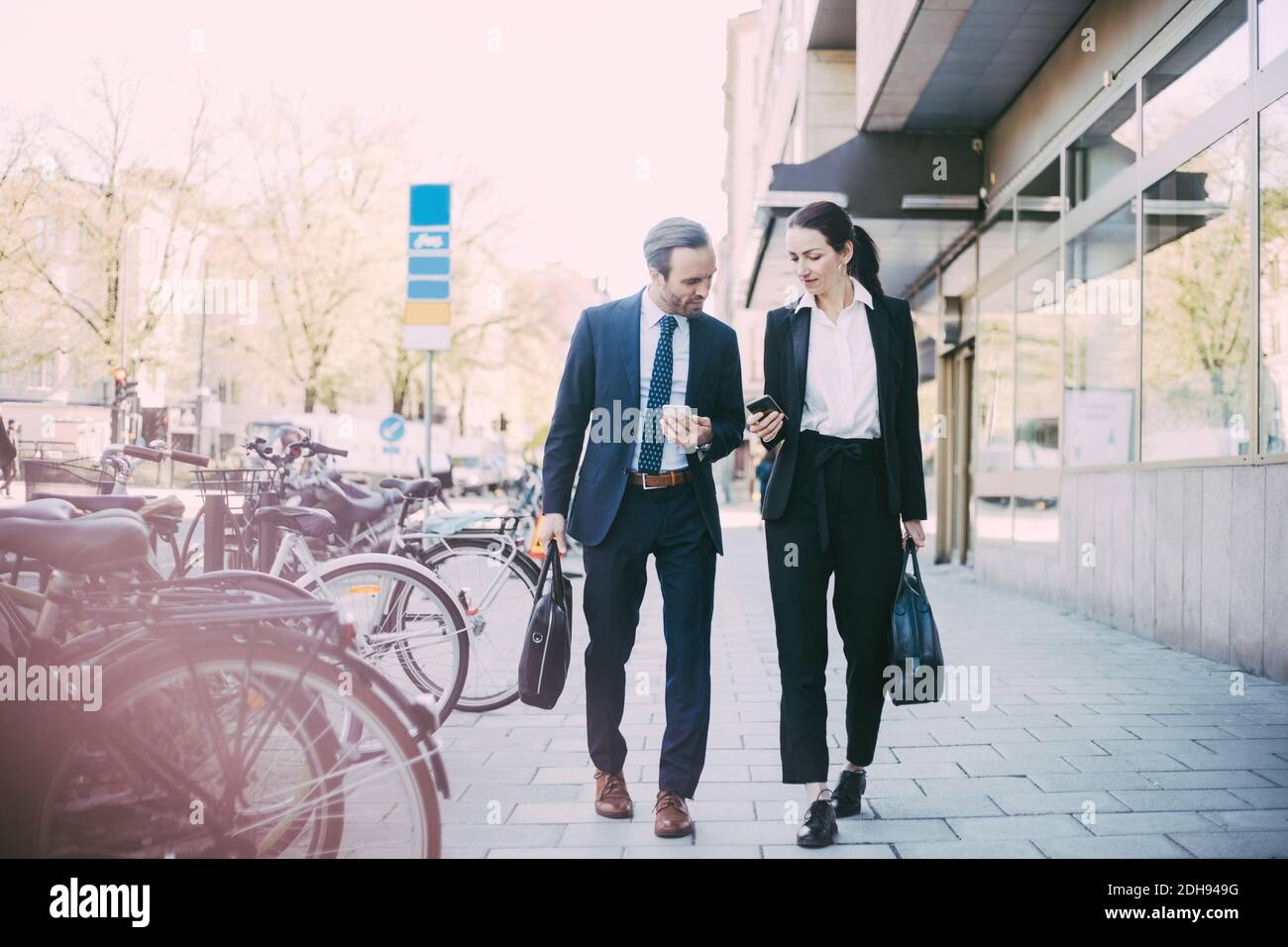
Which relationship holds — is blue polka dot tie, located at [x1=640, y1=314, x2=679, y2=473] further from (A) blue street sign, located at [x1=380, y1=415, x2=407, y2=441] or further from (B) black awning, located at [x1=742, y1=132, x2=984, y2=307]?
(A) blue street sign, located at [x1=380, y1=415, x2=407, y2=441]

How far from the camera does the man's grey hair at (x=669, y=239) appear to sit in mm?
→ 3566

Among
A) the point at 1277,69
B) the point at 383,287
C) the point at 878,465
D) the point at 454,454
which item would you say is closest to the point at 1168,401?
the point at 1277,69

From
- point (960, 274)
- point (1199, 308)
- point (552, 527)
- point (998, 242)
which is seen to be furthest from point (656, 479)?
point (960, 274)

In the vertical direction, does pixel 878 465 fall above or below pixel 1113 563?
above

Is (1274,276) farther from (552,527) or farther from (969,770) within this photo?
(552,527)

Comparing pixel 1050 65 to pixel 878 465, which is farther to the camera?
pixel 1050 65

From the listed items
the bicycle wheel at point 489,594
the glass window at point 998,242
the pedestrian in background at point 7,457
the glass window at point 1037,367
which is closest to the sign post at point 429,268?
the bicycle wheel at point 489,594

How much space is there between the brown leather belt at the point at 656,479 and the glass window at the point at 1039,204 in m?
7.04

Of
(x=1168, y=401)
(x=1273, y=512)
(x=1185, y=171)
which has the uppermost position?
(x=1185, y=171)

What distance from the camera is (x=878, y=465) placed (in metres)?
3.67

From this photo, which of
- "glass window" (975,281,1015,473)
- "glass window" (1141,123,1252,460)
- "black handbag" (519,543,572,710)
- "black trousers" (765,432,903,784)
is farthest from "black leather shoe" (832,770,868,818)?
"glass window" (975,281,1015,473)

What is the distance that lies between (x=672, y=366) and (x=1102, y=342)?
19.5ft
